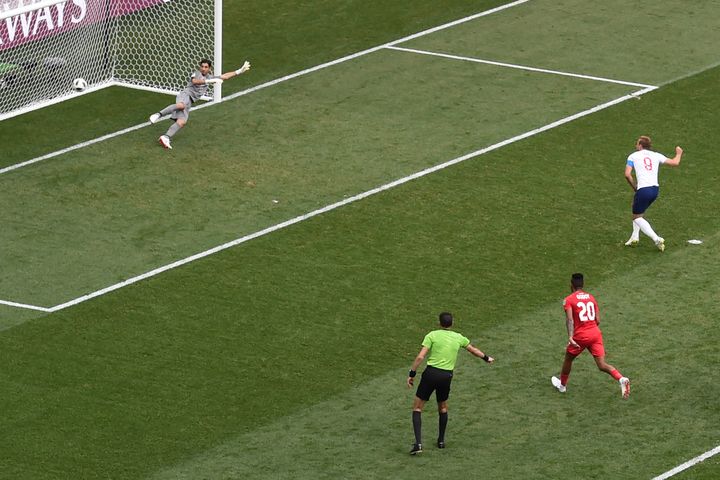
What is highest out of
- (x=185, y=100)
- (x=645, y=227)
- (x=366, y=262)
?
→ (x=645, y=227)

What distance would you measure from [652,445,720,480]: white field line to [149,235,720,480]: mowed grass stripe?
16 cm

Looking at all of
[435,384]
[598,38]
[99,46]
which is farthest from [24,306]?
[598,38]

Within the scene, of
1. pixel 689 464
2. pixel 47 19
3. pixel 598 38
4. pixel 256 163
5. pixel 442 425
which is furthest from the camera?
pixel 598 38

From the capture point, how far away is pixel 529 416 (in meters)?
21.0

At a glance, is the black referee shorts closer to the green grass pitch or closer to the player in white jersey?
the green grass pitch

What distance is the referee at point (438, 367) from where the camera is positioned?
19.8 meters

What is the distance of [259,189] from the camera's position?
94.2 ft

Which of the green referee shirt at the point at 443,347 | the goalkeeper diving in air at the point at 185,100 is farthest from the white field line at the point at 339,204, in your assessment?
the green referee shirt at the point at 443,347

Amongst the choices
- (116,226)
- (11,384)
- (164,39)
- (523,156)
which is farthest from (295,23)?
(11,384)

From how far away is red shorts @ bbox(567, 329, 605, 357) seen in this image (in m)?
21.0

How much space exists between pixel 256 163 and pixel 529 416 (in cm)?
1038

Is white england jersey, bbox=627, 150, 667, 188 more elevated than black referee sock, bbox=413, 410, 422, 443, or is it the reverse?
white england jersey, bbox=627, 150, 667, 188

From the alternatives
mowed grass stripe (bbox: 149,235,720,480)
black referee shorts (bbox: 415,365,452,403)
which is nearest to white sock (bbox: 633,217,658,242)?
mowed grass stripe (bbox: 149,235,720,480)

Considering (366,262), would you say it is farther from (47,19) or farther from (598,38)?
(598,38)
